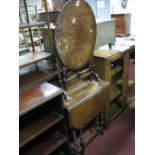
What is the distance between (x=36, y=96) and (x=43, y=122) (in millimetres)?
290

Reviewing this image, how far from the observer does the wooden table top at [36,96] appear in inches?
48.4

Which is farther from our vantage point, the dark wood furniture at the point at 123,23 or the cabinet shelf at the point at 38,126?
the dark wood furniture at the point at 123,23

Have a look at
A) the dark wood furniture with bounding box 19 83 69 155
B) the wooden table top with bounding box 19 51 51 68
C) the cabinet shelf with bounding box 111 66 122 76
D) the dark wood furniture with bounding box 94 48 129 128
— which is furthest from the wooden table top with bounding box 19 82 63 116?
the cabinet shelf with bounding box 111 66 122 76

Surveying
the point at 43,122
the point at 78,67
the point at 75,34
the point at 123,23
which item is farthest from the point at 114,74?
the point at 123,23

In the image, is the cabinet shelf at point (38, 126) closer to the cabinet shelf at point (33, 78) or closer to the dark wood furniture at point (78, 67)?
the dark wood furniture at point (78, 67)

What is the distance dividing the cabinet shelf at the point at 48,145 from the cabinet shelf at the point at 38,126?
24cm

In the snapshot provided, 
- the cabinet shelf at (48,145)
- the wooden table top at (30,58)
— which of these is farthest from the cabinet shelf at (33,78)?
the cabinet shelf at (48,145)

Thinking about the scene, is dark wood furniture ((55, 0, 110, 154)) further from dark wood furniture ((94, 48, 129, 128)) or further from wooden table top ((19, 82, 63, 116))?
wooden table top ((19, 82, 63, 116))

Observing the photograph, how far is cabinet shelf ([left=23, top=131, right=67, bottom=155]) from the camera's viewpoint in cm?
154

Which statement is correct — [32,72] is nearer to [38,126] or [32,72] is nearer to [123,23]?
[38,126]

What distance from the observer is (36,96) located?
1.34 metres
